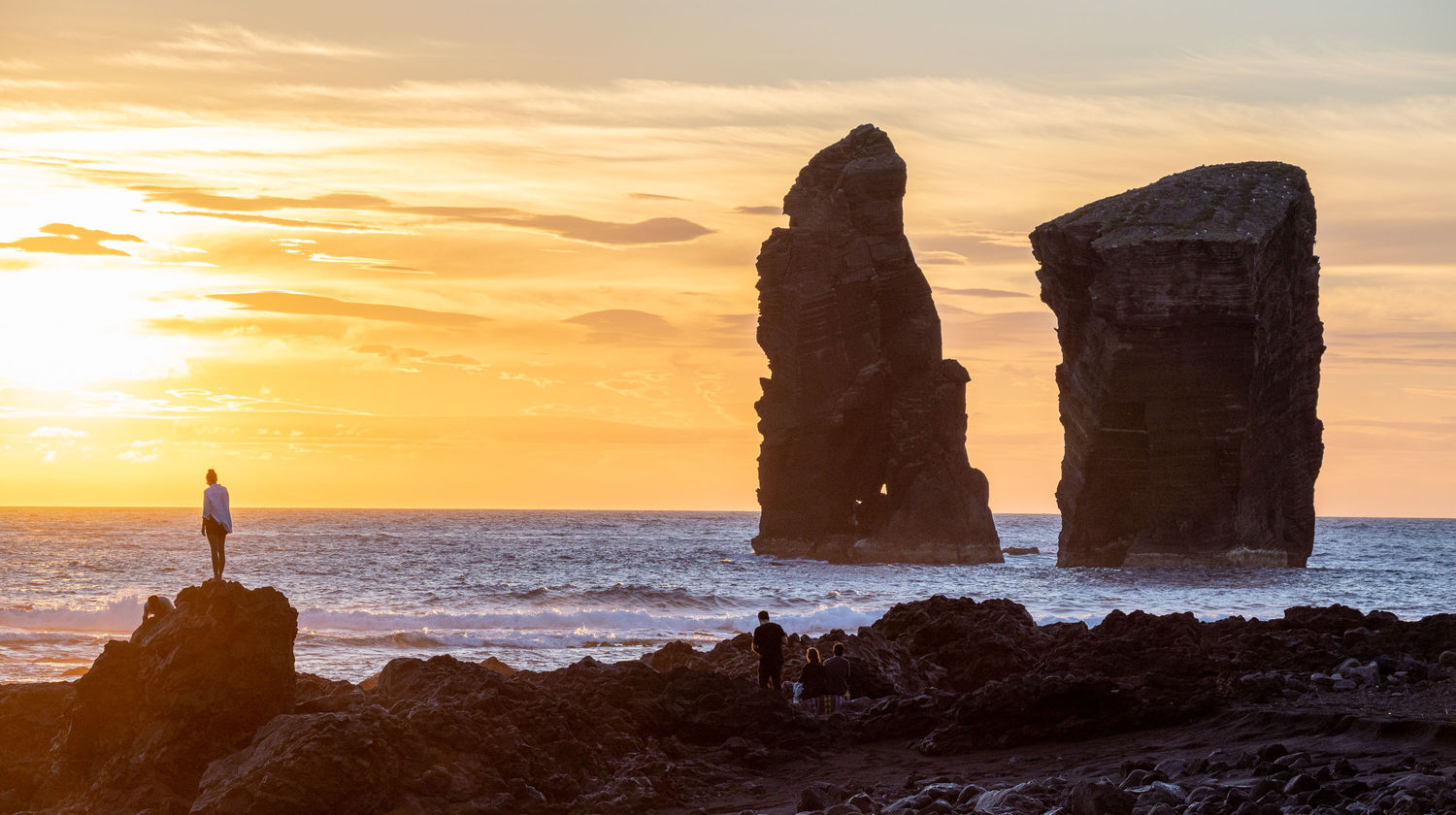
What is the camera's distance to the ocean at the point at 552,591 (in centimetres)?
3156

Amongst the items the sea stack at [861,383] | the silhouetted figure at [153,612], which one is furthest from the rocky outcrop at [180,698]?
the sea stack at [861,383]

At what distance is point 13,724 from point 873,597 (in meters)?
35.7

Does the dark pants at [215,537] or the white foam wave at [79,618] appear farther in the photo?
the white foam wave at [79,618]

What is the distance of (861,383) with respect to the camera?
76688 mm

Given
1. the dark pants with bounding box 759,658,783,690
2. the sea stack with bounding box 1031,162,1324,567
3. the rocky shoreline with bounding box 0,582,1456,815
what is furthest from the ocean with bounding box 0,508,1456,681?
the rocky shoreline with bounding box 0,582,1456,815

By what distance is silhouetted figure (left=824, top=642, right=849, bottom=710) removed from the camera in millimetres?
18469

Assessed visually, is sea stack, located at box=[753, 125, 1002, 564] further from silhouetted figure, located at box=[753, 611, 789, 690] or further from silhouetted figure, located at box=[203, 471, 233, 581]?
silhouetted figure, located at box=[203, 471, 233, 581]

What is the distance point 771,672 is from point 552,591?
31103 mm

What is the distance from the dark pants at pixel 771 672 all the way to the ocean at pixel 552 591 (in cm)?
862

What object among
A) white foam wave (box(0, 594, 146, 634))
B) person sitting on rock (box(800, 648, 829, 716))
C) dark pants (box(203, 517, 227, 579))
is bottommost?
white foam wave (box(0, 594, 146, 634))

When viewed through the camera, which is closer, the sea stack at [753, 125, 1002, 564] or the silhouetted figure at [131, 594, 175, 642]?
the silhouetted figure at [131, 594, 175, 642]

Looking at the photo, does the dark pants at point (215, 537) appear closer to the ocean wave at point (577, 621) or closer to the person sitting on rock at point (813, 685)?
the person sitting on rock at point (813, 685)

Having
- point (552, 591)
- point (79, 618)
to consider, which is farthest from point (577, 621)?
point (79, 618)

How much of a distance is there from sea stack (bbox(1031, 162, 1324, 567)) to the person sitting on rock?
156 ft
